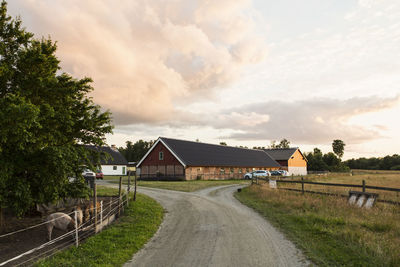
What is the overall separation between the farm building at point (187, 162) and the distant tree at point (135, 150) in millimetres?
75801

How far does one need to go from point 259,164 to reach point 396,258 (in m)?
50.6

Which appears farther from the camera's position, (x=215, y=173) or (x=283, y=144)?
(x=283, y=144)

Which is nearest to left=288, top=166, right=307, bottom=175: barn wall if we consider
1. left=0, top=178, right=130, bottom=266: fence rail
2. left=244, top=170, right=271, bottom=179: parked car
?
left=244, top=170, right=271, bottom=179: parked car

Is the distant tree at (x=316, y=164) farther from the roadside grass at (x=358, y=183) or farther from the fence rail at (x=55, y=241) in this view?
the fence rail at (x=55, y=241)

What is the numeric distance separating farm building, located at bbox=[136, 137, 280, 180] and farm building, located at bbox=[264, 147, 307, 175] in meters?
17.3

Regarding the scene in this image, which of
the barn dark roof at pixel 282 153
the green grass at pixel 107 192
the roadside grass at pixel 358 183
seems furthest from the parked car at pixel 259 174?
the green grass at pixel 107 192

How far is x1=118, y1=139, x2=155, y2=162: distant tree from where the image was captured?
121600 millimetres

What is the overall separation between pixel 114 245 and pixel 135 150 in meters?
120

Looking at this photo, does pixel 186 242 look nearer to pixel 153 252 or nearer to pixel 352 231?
pixel 153 252

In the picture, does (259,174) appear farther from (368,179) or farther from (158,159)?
(368,179)

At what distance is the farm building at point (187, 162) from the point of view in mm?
40294

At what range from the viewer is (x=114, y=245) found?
26.9 feet

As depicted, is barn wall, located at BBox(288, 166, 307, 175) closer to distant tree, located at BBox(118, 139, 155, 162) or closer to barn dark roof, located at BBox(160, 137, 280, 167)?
barn dark roof, located at BBox(160, 137, 280, 167)

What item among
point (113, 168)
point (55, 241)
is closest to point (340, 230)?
point (55, 241)
